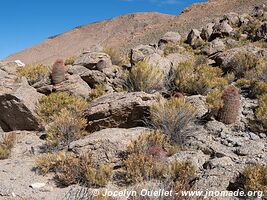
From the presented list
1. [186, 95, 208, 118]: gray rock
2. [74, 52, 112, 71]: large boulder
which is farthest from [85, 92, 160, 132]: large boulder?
[74, 52, 112, 71]: large boulder

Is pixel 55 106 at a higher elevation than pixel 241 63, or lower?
lower

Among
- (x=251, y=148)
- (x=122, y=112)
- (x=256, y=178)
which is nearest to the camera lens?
(x=256, y=178)

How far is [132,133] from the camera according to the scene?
6.89 meters

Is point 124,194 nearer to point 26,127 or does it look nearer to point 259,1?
point 26,127

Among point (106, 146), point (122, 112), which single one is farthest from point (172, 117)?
point (106, 146)

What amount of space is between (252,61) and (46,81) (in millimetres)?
7182

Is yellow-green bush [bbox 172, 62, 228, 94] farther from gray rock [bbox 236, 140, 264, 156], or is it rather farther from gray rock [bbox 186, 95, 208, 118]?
gray rock [bbox 236, 140, 264, 156]

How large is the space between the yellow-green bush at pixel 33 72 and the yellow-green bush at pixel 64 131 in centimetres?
400

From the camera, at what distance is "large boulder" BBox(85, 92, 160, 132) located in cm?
760

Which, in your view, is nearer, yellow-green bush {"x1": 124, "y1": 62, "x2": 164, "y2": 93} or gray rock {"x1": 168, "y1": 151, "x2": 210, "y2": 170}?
gray rock {"x1": 168, "y1": 151, "x2": 210, "y2": 170}

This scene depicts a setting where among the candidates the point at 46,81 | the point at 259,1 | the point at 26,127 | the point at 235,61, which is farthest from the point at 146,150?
the point at 259,1

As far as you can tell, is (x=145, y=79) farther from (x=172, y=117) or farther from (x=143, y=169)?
(x=143, y=169)

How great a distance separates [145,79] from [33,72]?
14.1 feet

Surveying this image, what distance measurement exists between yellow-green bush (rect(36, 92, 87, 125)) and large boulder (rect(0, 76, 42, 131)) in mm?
183
